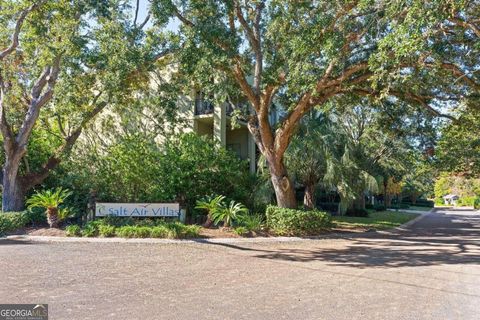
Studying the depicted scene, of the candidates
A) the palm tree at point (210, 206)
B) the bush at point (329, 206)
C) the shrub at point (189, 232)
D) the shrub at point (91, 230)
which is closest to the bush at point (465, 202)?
the bush at point (329, 206)

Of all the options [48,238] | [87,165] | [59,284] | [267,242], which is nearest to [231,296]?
[59,284]

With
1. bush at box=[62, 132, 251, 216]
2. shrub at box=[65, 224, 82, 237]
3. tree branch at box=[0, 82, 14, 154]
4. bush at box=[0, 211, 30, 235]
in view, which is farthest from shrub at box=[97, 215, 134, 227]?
tree branch at box=[0, 82, 14, 154]

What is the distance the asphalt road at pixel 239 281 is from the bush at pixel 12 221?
2021 mm

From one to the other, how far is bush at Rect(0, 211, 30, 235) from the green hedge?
364 inches

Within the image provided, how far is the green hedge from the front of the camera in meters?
13.6

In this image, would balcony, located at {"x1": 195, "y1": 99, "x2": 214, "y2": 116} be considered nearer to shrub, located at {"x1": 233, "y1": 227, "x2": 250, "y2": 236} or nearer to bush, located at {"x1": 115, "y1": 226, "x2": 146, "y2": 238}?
shrub, located at {"x1": 233, "y1": 227, "x2": 250, "y2": 236}

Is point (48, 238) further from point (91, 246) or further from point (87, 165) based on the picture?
point (87, 165)

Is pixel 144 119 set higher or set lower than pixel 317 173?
higher

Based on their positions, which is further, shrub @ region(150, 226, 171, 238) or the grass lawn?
the grass lawn

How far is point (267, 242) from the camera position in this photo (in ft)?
40.5

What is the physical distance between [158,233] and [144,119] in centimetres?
1007

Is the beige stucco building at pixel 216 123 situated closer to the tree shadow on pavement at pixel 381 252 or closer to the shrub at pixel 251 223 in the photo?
the shrub at pixel 251 223

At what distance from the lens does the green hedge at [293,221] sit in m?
13.6

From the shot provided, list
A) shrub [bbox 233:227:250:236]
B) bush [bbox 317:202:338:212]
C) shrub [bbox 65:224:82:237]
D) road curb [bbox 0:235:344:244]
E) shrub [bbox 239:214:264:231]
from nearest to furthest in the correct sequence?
road curb [bbox 0:235:344:244]
shrub [bbox 65:224:82:237]
shrub [bbox 233:227:250:236]
shrub [bbox 239:214:264:231]
bush [bbox 317:202:338:212]
